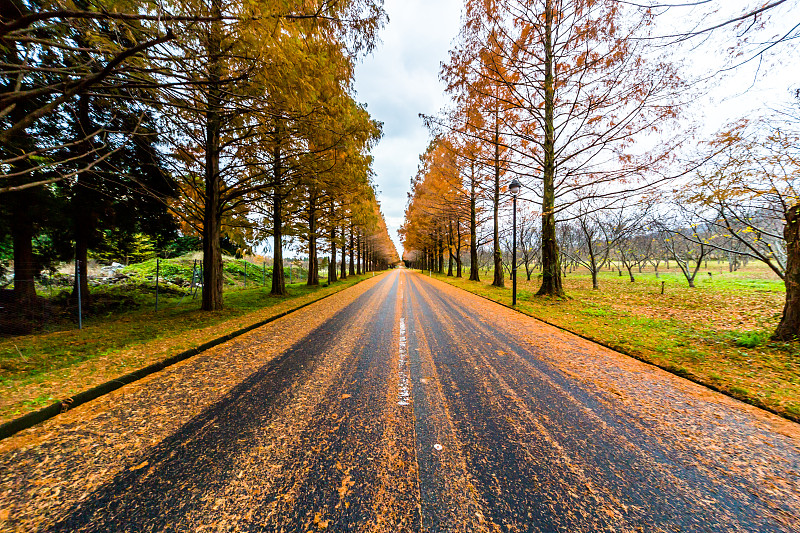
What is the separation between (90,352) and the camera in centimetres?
457

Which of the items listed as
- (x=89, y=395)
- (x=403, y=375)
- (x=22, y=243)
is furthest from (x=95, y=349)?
(x=403, y=375)

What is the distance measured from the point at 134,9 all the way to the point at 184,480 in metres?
5.97

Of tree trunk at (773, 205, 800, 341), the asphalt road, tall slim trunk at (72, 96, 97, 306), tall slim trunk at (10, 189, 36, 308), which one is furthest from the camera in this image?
tall slim trunk at (72, 96, 97, 306)

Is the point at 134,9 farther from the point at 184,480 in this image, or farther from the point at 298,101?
the point at 184,480

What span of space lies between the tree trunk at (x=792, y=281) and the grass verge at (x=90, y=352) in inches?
431

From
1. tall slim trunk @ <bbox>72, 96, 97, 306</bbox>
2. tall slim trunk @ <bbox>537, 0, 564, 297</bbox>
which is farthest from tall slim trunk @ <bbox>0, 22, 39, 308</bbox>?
tall slim trunk @ <bbox>537, 0, 564, 297</bbox>

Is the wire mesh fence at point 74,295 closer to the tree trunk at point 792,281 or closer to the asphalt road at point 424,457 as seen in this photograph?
the asphalt road at point 424,457

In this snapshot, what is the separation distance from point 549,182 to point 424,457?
10749mm

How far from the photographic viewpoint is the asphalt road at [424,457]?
1.61 m

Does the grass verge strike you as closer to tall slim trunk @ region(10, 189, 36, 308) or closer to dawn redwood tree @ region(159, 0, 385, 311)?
tall slim trunk @ region(10, 189, 36, 308)

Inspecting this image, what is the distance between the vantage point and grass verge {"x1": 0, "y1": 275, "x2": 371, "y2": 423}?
123 inches

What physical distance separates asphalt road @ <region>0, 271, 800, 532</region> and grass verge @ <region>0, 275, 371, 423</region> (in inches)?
28.6

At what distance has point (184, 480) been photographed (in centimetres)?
190

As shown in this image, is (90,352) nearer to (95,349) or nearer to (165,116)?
(95,349)
